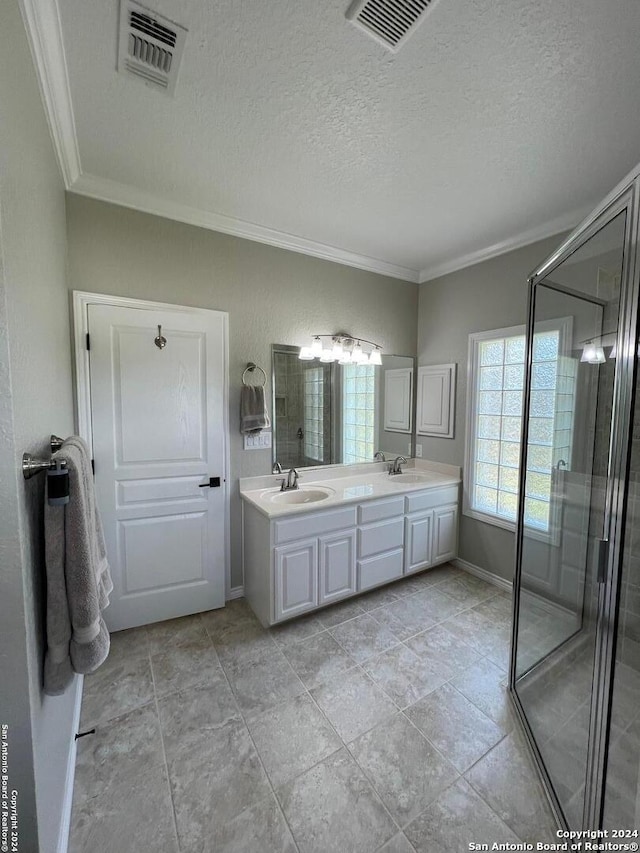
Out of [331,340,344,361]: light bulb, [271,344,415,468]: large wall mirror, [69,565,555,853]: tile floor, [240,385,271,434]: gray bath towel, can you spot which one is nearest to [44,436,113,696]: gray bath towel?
[69,565,555,853]: tile floor

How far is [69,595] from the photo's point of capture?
0.96m

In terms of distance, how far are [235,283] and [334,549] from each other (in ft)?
6.38

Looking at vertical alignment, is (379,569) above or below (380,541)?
below

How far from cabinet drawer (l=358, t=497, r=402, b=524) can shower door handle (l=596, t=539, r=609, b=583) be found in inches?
56.5

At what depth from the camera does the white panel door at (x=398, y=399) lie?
10.6 ft

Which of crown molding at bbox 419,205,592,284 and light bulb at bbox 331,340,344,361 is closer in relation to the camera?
crown molding at bbox 419,205,592,284

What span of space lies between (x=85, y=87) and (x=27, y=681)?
2020 millimetres

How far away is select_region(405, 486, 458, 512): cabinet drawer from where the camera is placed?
270cm

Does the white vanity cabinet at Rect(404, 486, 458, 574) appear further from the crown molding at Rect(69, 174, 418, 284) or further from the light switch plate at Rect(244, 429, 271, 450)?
the crown molding at Rect(69, 174, 418, 284)

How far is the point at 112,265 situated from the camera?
6.73ft

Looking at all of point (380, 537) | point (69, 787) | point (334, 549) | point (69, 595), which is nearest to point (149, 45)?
point (69, 595)

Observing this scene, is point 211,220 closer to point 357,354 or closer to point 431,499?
point 357,354

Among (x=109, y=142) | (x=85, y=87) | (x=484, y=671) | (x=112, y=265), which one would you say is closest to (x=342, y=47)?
(x=85, y=87)

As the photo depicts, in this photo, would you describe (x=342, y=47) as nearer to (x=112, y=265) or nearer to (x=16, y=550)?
(x=112, y=265)
